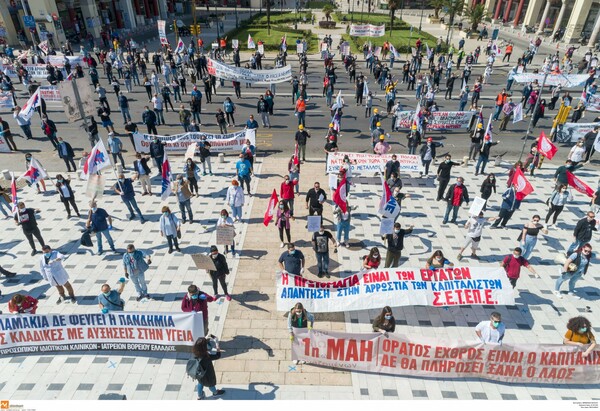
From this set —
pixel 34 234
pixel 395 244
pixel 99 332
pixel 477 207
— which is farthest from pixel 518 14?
pixel 99 332

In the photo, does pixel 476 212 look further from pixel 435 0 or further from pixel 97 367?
pixel 435 0

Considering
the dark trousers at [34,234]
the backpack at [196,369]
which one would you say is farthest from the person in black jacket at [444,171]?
the dark trousers at [34,234]

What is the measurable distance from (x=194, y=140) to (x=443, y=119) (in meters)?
13.9

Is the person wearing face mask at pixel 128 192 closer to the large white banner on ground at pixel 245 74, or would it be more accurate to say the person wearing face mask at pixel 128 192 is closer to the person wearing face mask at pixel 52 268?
the person wearing face mask at pixel 52 268

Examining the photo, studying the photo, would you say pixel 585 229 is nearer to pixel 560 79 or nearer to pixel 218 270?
pixel 218 270

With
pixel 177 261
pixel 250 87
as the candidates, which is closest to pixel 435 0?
pixel 250 87

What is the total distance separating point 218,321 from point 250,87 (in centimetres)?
2514

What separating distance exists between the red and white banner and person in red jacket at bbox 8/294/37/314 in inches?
238

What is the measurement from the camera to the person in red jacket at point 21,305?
28.7 ft

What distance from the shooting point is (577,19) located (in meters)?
50.2

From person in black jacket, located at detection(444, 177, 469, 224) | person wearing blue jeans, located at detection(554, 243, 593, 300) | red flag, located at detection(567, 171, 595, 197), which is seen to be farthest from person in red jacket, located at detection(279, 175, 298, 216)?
red flag, located at detection(567, 171, 595, 197)

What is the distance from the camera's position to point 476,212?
1202 cm

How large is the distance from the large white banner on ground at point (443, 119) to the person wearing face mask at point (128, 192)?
15.2 m

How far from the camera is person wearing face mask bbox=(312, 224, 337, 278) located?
11.1 m
